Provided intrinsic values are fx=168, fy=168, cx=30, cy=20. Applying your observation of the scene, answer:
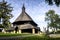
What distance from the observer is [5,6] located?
7869 cm

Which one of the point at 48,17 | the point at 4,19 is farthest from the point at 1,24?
the point at 48,17

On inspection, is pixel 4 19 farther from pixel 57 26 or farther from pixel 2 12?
pixel 57 26

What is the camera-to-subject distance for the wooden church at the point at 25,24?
259 ft

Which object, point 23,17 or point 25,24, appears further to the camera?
point 23,17

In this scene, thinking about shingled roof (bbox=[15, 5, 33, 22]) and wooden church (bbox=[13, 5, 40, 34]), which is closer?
wooden church (bbox=[13, 5, 40, 34])

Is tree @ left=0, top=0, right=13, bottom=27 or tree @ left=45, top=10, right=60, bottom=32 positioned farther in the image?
tree @ left=45, top=10, right=60, bottom=32

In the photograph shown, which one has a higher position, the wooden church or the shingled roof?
the shingled roof

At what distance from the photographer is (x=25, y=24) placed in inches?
3246

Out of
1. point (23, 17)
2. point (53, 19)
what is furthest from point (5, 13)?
point (53, 19)

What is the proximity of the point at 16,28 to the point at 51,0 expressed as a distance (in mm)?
60059

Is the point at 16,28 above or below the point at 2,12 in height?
below

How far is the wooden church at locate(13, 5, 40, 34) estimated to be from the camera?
79.0 meters

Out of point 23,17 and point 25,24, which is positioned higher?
point 23,17

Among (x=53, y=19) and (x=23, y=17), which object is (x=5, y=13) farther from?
(x=53, y=19)
